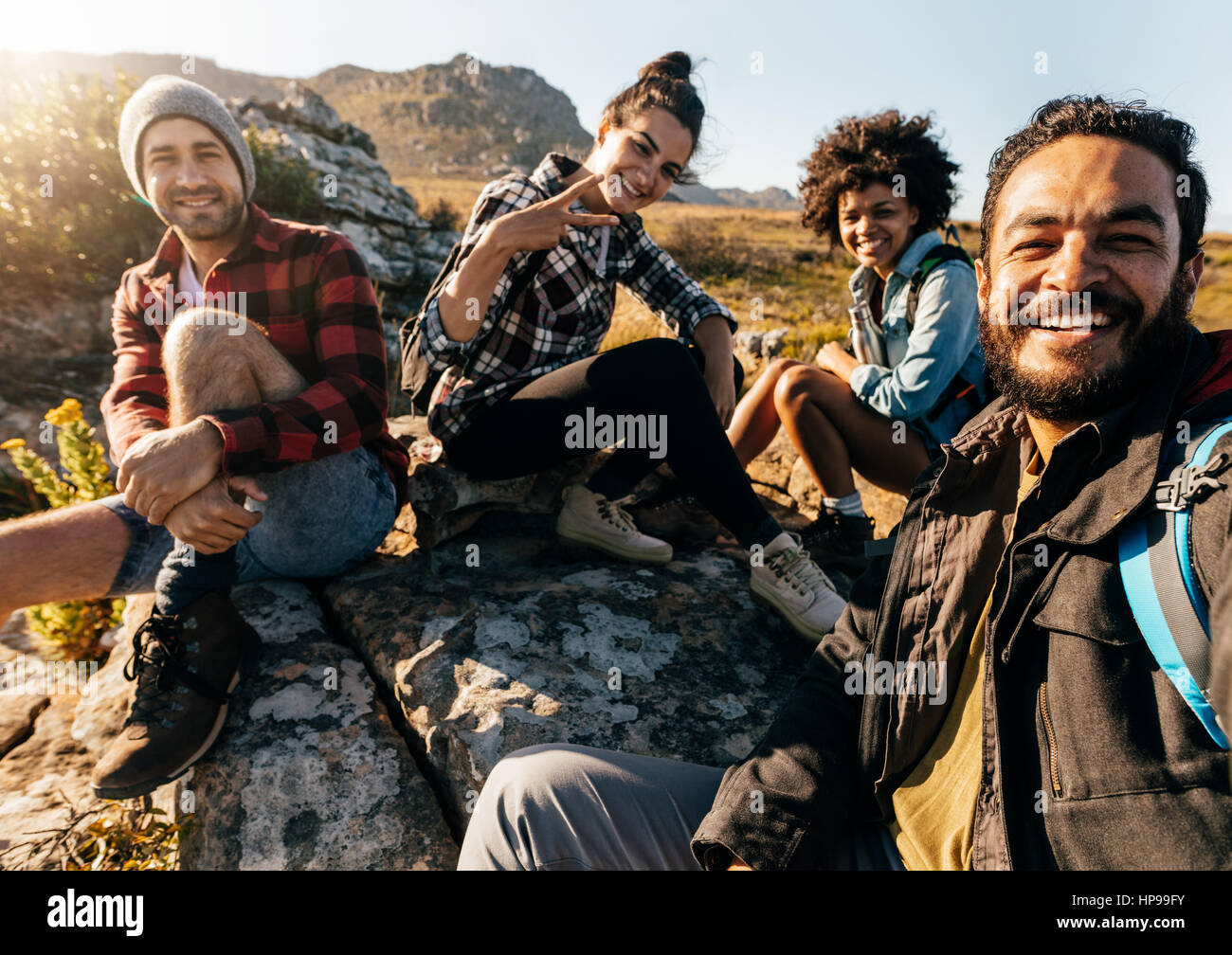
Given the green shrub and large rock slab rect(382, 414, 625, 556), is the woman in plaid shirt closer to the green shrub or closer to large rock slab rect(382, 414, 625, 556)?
large rock slab rect(382, 414, 625, 556)

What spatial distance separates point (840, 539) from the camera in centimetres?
335

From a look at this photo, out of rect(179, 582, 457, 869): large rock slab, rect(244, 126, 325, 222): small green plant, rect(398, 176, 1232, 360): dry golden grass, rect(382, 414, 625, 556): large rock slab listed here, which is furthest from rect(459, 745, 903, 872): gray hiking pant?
rect(244, 126, 325, 222): small green plant

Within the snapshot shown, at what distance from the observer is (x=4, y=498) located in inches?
150

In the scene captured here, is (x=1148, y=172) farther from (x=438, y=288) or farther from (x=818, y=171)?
(x=818, y=171)

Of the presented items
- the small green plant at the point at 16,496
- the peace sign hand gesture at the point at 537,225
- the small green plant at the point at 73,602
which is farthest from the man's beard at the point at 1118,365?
the small green plant at the point at 16,496

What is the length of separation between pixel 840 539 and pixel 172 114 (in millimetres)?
3567

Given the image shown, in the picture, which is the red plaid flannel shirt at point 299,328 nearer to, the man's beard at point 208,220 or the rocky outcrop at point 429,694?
the man's beard at point 208,220

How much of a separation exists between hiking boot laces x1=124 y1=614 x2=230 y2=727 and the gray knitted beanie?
1.88 metres

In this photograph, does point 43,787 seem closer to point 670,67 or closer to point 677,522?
point 677,522

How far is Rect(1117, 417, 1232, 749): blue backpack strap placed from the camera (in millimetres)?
932

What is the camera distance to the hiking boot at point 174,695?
1956 mm

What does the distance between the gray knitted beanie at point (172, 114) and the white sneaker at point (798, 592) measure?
Result: 9.13 feet
